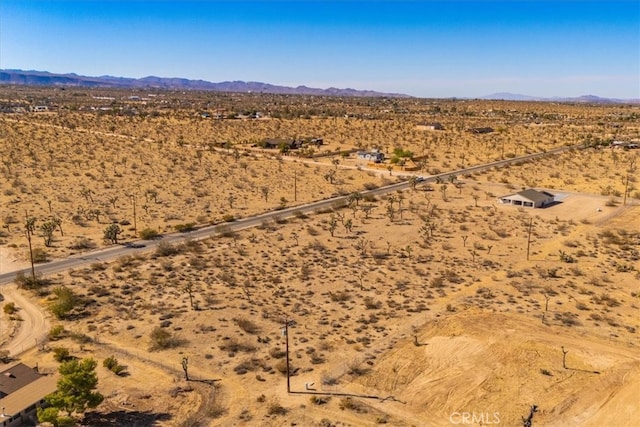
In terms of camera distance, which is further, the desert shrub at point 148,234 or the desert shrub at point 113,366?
the desert shrub at point 148,234

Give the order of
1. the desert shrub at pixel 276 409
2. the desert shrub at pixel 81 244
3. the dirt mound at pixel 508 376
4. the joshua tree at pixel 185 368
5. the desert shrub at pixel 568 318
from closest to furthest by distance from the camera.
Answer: the desert shrub at pixel 276 409 → the dirt mound at pixel 508 376 → the joshua tree at pixel 185 368 → the desert shrub at pixel 568 318 → the desert shrub at pixel 81 244

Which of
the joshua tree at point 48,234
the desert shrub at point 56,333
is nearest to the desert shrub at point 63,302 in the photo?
the desert shrub at point 56,333

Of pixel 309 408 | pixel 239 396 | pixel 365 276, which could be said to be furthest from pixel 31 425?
pixel 365 276

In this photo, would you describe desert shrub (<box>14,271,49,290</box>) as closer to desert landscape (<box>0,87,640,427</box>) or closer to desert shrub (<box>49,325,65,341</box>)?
desert landscape (<box>0,87,640,427</box>)

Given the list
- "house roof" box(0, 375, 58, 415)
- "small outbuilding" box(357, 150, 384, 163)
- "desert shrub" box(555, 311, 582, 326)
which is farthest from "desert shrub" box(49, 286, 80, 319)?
"small outbuilding" box(357, 150, 384, 163)

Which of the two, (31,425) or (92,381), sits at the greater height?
(92,381)

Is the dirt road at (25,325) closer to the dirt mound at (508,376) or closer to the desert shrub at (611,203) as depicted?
the dirt mound at (508,376)

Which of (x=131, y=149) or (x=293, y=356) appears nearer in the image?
(x=293, y=356)

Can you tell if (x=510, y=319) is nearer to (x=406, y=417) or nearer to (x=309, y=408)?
(x=406, y=417)
